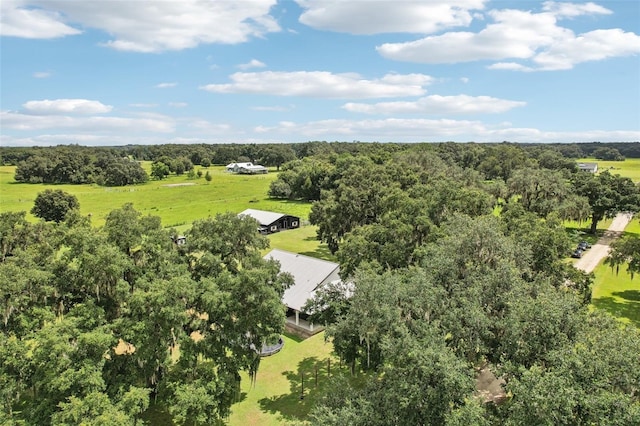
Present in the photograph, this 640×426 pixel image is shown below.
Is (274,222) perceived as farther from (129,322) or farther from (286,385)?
(129,322)

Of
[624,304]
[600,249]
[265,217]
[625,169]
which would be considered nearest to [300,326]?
[624,304]

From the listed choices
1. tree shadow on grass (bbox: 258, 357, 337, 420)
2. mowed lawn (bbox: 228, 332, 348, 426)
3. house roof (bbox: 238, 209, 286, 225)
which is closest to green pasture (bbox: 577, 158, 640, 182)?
house roof (bbox: 238, 209, 286, 225)

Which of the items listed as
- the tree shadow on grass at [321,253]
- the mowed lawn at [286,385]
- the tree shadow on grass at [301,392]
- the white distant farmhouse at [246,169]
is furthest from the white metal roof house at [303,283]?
the white distant farmhouse at [246,169]

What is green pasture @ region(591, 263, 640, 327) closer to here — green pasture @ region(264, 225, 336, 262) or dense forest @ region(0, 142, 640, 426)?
dense forest @ region(0, 142, 640, 426)

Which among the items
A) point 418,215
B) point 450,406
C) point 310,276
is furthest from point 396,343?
point 310,276

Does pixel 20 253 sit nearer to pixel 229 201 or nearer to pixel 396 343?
pixel 396 343
